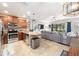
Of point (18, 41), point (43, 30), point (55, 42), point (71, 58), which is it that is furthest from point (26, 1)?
point (71, 58)

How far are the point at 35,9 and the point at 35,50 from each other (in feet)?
3.22

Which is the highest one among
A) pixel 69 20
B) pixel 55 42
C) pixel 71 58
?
pixel 69 20

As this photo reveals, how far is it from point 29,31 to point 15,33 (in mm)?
333

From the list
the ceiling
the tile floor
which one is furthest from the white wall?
the tile floor

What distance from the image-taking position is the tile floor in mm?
2164

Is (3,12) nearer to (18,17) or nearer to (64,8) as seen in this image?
(18,17)

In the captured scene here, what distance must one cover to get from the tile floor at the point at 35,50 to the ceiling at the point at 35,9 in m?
0.65

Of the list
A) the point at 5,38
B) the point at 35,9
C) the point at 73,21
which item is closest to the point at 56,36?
the point at 73,21

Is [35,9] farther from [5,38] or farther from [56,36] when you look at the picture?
[5,38]

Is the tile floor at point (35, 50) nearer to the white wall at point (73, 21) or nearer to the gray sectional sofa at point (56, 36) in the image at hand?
the gray sectional sofa at point (56, 36)

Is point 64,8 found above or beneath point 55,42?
above

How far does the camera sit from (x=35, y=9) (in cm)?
216

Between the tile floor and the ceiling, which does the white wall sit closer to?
the ceiling

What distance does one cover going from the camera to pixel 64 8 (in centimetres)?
213
